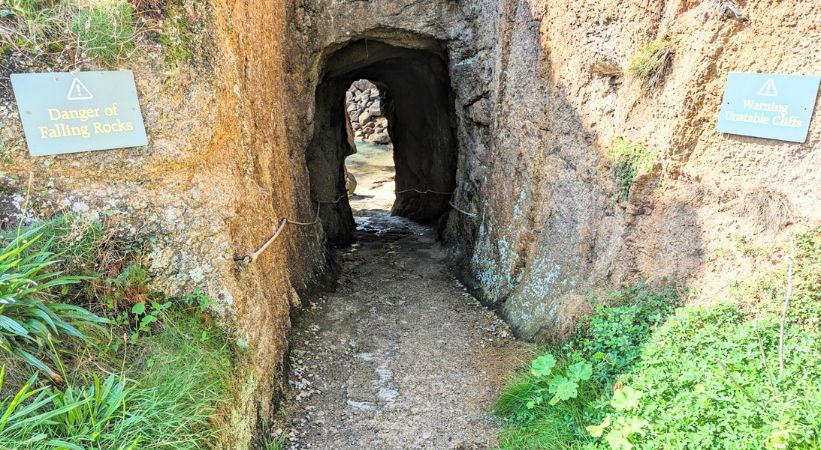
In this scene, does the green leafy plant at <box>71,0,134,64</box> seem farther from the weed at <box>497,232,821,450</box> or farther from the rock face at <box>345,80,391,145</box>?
the rock face at <box>345,80,391,145</box>

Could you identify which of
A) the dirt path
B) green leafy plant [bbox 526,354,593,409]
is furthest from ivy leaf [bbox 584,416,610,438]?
the dirt path

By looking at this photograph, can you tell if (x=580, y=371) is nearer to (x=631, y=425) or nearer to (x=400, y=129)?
(x=631, y=425)

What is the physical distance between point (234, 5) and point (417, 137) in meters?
7.88

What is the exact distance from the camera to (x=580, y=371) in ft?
11.3

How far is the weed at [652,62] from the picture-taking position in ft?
12.0

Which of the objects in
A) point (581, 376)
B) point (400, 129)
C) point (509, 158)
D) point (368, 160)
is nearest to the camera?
point (581, 376)

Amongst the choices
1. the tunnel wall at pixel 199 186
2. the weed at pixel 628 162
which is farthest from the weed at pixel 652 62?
the tunnel wall at pixel 199 186

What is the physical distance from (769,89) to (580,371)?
7.06 feet

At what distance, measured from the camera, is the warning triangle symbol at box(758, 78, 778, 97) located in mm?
3171

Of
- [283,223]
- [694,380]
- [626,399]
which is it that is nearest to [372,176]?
[283,223]

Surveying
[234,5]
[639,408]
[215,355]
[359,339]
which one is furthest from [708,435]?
[234,5]

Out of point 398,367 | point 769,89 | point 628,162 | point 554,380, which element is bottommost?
point 398,367

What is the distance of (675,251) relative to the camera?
3.66m

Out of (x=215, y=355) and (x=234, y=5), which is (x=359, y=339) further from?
(x=234, y=5)
